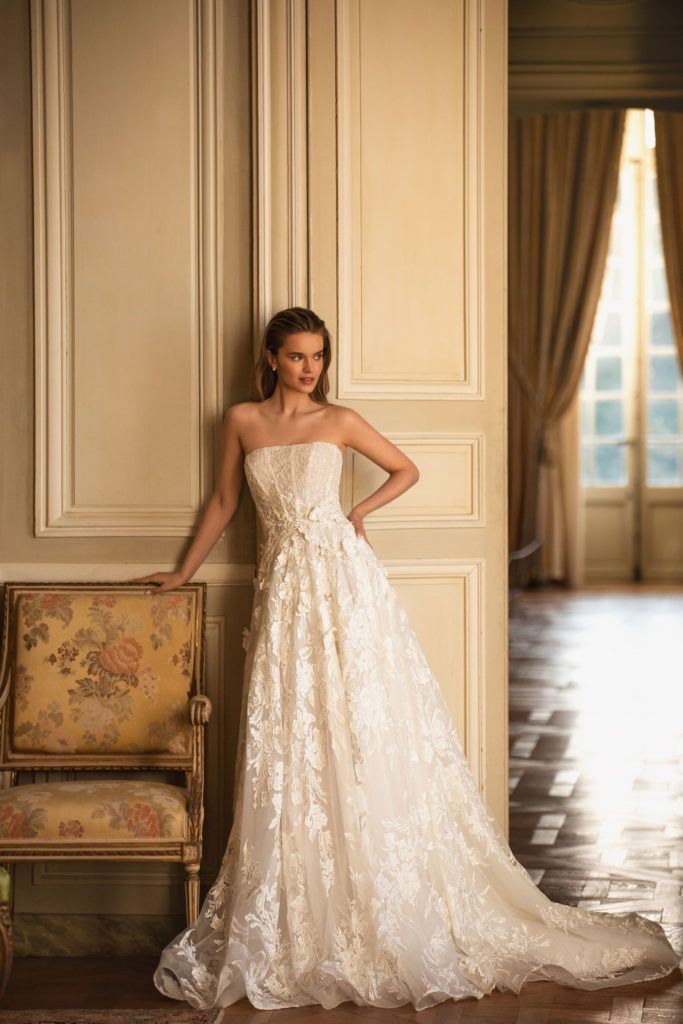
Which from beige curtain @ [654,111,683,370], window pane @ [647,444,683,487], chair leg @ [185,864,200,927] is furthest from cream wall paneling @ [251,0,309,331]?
window pane @ [647,444,683,487]

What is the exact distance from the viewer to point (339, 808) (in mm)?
3350

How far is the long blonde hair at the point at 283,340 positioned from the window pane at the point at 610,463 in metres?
10.2

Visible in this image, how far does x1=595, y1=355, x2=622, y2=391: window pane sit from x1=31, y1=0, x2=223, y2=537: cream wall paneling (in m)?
10.2

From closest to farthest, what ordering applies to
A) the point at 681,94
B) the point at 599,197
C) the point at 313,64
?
the point at 313,64
the point at 681,94
the point at 599,197

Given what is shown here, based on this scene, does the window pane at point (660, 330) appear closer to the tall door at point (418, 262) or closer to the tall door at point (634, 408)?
the tall door at point (634, 408)

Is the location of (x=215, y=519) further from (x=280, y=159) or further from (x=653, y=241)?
(x=653, y=241)

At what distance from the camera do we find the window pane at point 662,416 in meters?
13.4

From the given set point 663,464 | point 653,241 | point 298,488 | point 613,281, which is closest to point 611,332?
point 613,281

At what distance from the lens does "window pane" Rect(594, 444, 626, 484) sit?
1357 centimetres

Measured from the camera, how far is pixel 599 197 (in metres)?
12.2

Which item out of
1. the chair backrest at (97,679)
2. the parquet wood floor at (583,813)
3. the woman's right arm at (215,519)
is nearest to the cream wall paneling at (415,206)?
the woman's right arm at (215,519)

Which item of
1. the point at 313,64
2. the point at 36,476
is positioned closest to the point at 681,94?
the point at 313,64

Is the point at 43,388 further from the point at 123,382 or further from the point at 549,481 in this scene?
the point at 549,481

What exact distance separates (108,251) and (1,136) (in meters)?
0.48
